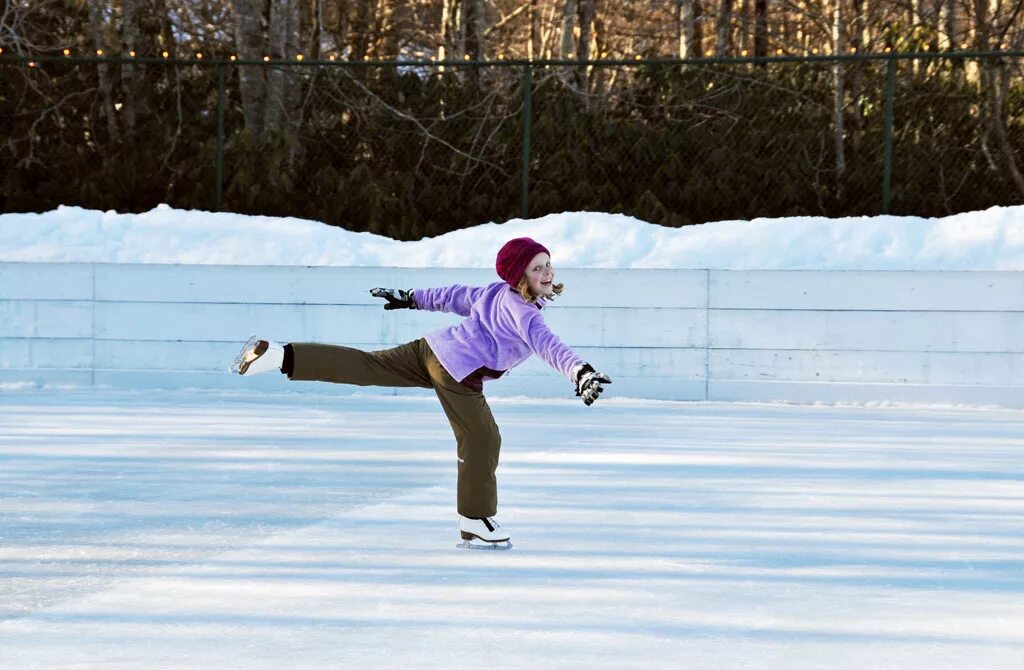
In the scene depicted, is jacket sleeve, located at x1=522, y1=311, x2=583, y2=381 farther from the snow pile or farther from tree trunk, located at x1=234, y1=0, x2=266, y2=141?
tree trunk, located at x1=234, y1=0, x2=266, y2=141

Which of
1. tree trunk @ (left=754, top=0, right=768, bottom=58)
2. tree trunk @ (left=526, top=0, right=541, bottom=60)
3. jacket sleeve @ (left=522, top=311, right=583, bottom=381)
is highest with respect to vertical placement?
tree trunk @ (left=526, top=0, right=541, bottom=60)

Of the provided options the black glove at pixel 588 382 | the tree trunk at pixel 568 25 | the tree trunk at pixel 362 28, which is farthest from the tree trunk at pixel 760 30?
the black glove at pixel 588 382

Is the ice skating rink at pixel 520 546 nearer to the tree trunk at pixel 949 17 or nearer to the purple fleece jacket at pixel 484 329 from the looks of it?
the purple fleece jacket at pixel 484 329

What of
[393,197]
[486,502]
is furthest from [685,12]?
[486,502]

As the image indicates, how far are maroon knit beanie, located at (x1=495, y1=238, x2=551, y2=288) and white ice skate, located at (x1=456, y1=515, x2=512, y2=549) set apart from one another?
0.80 meters

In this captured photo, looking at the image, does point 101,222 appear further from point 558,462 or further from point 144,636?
point 144,636

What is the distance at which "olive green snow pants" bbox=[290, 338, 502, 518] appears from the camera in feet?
17.4

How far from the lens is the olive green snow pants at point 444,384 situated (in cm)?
529

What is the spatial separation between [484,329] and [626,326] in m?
5.53

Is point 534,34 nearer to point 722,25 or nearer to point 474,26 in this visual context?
point 722,25

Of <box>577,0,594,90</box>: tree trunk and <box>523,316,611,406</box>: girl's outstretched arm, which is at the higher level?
<box>577,0,594,90</box>: tree trunk

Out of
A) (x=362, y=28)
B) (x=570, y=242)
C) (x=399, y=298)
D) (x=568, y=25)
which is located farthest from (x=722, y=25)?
(x=399, y=298)

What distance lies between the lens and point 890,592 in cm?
456

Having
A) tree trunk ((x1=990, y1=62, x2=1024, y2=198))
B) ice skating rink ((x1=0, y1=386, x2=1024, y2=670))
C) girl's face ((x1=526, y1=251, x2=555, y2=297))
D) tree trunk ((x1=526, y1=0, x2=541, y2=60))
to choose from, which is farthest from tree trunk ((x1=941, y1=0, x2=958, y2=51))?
girl's face ((x1=526, y1=251, x2=555, y2=297))
